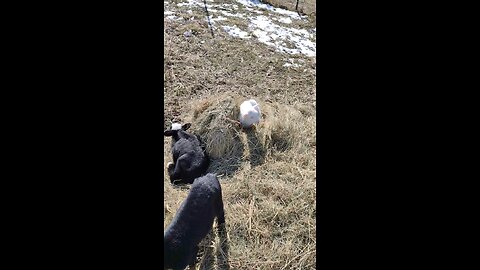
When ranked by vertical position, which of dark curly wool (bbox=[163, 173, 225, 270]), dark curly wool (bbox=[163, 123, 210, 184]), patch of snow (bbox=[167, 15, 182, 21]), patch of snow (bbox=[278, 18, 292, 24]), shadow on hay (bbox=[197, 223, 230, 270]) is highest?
patch of snow (bbox=[278, 18, 292, 24])

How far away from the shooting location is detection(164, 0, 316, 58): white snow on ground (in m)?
7.87

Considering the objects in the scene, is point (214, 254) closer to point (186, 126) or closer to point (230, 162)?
point (230, 162)

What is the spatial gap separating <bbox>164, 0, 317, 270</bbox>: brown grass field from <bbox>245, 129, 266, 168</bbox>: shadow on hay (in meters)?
0.01

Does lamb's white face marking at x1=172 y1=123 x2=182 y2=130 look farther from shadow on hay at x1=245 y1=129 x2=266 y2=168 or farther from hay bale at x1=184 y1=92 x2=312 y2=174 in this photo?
shadow on hay at x1=245 y1=129 x2=266 y2=168

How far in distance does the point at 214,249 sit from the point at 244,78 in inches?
142

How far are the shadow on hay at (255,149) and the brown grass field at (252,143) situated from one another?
1 cm

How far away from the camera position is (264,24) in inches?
344

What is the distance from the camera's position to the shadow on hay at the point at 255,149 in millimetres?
4488

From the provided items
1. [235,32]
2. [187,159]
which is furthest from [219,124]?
[235,32]

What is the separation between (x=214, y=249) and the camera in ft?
11.0

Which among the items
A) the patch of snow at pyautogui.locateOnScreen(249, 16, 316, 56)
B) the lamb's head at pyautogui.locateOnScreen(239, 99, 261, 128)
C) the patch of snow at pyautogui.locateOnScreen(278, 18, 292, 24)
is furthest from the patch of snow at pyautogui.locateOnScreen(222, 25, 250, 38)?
the lamb's head at pyautogui.locateOnScreen(239, 99, 261, 128)

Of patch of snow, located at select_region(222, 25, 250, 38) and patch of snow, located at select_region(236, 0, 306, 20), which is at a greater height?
patch of snow, located at select_region(236, 0, 306, 20)

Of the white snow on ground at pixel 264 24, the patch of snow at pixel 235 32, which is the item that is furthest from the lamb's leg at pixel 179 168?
the patch of snow at pixel 235 32

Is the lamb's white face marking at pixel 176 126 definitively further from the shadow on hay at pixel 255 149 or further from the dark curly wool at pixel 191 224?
the dark curly wool at pixel 191 224
